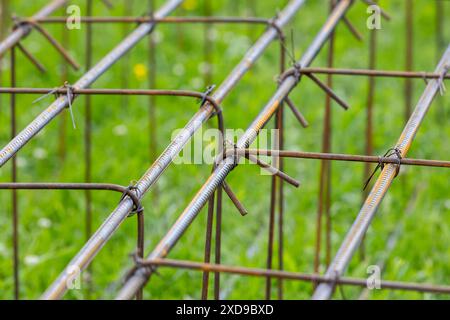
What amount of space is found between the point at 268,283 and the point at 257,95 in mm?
2764

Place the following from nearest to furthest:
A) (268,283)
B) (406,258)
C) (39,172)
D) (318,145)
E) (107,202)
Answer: (268,283)
(406,258)
(107,202)
(39,172)
(318,145)

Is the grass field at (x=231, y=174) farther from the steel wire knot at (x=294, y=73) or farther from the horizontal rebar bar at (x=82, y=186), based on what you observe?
the horizontal rebar bar at (x=82, y=186)

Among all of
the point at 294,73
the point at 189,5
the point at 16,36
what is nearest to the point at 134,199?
the point at 294,73

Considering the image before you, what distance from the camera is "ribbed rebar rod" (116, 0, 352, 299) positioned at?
2.15 meters

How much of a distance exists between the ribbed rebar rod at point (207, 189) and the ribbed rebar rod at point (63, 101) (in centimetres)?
56

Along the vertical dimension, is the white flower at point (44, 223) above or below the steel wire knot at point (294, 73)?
above

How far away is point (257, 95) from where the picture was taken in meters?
6.13

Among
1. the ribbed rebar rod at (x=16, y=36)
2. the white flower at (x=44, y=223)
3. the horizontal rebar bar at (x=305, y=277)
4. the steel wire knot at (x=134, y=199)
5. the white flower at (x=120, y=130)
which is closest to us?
the horizontal rebar bar at (x=305, y=277)

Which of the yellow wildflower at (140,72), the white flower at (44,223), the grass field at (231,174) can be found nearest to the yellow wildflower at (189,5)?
the grass field at (231,174)

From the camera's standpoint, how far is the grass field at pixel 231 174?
14.5ft

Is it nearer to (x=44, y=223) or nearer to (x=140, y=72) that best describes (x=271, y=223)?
(x=44, y=223)
